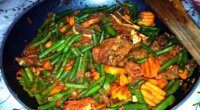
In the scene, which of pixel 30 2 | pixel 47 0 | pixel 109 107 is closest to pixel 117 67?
pixel 109 107

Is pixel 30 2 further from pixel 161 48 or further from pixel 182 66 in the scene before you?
pixel 182 66

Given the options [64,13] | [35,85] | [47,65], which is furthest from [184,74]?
[64,13]

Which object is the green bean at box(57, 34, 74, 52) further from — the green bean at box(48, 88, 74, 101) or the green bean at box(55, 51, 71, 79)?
the green bean at box(48, 88, 74, 101)

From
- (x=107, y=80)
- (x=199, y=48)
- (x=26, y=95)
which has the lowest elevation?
(x=26, y=95)

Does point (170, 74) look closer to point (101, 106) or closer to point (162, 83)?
point (162, 83)

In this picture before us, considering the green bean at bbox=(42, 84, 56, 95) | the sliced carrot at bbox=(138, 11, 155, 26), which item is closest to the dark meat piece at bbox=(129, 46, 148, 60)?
the sliced carrot at bbox=(138, 11, 155, 26)

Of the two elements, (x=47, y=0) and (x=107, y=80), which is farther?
(x=47, y=0)

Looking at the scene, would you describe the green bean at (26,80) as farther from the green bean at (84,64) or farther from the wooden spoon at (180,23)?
the wooden spoon at (180,23)
